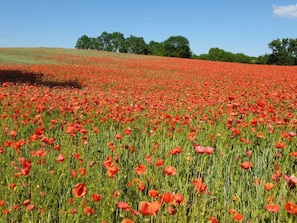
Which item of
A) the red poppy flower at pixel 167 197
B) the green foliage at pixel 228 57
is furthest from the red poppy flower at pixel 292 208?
the green foliage at pixel 228 57

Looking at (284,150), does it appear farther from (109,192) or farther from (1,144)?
(1,144)

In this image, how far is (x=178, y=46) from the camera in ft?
313

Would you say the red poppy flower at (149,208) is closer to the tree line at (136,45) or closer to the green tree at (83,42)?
the tree line at (136,45)

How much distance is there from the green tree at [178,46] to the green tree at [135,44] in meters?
8.03

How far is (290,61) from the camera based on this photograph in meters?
63.2

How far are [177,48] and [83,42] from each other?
34.9 m

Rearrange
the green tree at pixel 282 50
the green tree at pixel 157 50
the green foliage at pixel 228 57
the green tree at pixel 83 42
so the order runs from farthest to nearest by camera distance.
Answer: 1. the green tree at pixel 83 42
2. the green tree at pixel 157 50
3. the green foliage at pixel 228 57
4. the green tree at pixel 282 50

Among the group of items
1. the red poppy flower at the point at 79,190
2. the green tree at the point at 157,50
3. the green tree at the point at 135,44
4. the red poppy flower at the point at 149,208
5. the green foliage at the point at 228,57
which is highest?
the green tree at the point at 135,44

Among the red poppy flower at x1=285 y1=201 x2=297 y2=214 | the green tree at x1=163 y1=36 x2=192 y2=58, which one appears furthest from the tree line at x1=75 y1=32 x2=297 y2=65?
the red poppy flower at x1=285 y1=201 x2=297 y2=214

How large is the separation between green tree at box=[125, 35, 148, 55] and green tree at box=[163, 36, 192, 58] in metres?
8.03

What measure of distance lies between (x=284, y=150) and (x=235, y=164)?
2.69ft

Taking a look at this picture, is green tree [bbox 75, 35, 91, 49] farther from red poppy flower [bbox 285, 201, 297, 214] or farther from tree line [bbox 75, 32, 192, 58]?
red poppy flower [bbox 285, 201, 297, 214]

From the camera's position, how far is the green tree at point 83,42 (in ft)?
363

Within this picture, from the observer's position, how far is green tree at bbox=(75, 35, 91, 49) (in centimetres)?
11069
